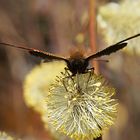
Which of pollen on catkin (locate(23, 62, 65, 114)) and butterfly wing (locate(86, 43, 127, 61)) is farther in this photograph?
pollen on catkin (locate(23, 62, 65, 114))

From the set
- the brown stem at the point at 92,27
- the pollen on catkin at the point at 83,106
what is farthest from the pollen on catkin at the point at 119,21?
the pollen on catkin at the point at 83,106

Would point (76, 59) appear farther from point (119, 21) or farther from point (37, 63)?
point (37, 63)

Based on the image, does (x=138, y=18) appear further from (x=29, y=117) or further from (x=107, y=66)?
(x=29, y=117)

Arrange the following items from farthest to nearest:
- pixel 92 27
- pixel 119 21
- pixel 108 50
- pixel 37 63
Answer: pixel 37 63, pixel 119 21, pixel 92 27, pixel 108 50

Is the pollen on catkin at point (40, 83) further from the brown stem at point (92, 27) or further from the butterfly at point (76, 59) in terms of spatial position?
the butterfly at point (76, 59)

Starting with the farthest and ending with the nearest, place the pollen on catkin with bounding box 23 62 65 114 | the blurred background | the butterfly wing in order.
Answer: the blurred background < the pollen on catkin with bounding box 23 62 65 114 < the butterfly wing

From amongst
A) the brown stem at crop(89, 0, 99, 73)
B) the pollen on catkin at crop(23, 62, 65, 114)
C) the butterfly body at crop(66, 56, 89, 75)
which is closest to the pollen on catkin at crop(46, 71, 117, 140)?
the butterfly body at crop(66, 56, 89, 75)

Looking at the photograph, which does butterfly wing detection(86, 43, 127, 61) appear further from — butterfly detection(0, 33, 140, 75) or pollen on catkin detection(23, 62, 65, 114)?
pollen on catkin detection(23, 62, 65, 114)

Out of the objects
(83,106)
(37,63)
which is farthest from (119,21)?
(37,63)
